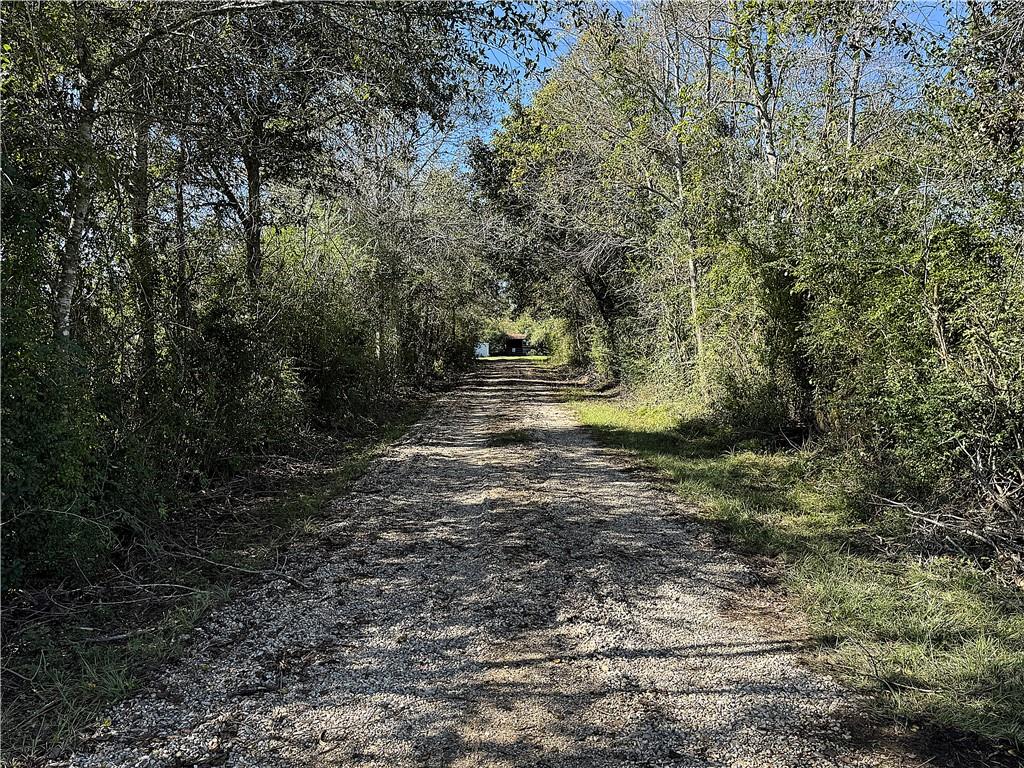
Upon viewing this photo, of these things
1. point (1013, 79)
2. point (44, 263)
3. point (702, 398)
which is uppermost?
point (1013, 79)

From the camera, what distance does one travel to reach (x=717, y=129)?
1126 centimetres

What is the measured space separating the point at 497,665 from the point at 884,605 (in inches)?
104

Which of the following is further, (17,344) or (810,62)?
(810,62)

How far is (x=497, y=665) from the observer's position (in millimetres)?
3480

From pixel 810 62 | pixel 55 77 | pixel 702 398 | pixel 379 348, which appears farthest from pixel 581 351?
pixel 55 77

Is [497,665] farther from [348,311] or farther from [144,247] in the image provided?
[348,311]

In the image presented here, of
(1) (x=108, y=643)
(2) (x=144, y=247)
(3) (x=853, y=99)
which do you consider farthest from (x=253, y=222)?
(3) (x=853, y=99)

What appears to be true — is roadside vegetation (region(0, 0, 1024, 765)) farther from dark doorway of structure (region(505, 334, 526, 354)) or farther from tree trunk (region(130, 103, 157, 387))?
dark doorway of structure (region(505, 334, 526, 354))

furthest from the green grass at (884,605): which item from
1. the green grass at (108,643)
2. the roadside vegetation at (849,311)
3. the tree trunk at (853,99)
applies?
the tree trunk at (853,99)

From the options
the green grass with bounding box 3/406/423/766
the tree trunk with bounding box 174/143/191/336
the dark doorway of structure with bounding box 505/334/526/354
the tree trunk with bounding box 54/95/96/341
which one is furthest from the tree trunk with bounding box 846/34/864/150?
the dark doorway of structure with bounding box 505/334/526/354

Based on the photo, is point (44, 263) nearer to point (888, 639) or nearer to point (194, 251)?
point (194, 251)

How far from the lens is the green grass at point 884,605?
3.11 metres

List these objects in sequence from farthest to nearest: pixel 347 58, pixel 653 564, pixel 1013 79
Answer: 1. pixel 347 58
2. pixel 653 564
3. pixel 1013 79

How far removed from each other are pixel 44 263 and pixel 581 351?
25.1m
